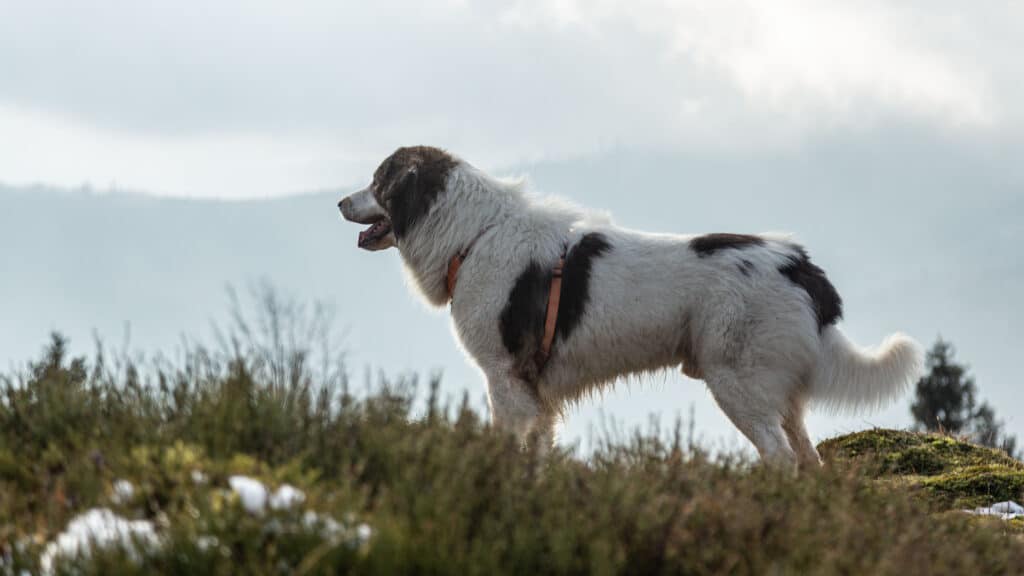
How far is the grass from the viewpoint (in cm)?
398

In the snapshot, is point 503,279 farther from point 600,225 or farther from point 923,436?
point 923,436

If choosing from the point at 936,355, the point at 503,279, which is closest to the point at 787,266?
the point at 503,279

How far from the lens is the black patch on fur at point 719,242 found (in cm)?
785

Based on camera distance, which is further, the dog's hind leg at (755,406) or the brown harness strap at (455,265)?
the brown harness strap at (455,265)

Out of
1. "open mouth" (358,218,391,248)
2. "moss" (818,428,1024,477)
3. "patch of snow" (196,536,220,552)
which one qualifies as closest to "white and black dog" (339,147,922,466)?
"open mouth" (358,218,391,248)

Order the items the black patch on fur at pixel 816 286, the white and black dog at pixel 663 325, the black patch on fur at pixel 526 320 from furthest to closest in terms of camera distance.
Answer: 1. the black patch on fur at pixel 526 320
2. the black patch on fur at pixel 816 286
3. the white and black dog at pixel 663 325

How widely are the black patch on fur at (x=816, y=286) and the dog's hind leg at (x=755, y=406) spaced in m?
0.55

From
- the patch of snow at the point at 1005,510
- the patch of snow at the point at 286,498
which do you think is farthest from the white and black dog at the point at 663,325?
the patch of snow at the point at 286,498

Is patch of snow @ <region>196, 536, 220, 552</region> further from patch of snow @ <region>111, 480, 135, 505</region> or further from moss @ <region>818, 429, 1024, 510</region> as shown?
moss @ <region>818, 429, 1024, 510</region>

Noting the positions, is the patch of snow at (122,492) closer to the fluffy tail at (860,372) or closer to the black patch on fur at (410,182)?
the black patch on fur at (410,182)

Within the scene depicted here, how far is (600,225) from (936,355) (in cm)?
2690

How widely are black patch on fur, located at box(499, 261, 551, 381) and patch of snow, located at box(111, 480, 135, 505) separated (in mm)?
3759

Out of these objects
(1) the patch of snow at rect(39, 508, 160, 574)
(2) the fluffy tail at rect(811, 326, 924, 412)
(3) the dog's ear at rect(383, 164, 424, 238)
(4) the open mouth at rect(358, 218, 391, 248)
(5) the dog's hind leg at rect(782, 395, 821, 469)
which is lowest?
(1) the patch of snow at rect(39, 508, 160, 574)

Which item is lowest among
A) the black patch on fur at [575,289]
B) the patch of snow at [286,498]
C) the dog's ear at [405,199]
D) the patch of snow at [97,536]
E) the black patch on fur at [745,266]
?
the patch of snow at [97,536]
